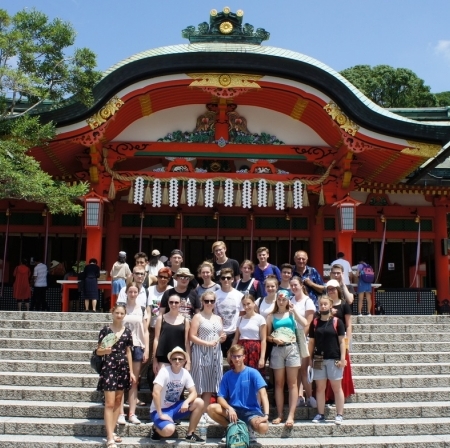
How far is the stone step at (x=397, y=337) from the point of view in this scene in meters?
8.57

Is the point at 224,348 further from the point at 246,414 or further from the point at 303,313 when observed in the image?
the point at 246,414

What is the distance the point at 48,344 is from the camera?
8023 mm

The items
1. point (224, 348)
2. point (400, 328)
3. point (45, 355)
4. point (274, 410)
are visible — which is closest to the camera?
point (274, 410)

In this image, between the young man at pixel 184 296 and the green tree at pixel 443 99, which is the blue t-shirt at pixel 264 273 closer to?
the young man at pixel 184 296

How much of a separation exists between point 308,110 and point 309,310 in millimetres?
7355

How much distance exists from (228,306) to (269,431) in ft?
4.65

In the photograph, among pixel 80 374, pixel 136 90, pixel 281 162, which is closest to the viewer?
pixel 80 374

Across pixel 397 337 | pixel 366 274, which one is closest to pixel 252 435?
pixel 397 337

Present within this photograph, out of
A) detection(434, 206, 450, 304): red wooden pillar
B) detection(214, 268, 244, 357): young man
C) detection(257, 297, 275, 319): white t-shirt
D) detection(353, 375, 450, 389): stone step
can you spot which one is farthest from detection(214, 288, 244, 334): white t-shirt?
detection(434, 206, 450, 304): red wooden pillar

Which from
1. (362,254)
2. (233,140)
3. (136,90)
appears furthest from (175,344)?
(362,254)

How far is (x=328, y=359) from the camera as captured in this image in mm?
6199

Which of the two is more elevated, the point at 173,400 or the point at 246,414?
the point at 173,400

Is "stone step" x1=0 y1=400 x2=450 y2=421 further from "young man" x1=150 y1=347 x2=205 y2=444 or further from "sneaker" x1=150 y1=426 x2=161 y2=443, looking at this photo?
"young man" x1=150 y1=347 x2=205 y2=444

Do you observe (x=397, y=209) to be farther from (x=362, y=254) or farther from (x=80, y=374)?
(x=80, y=374)
